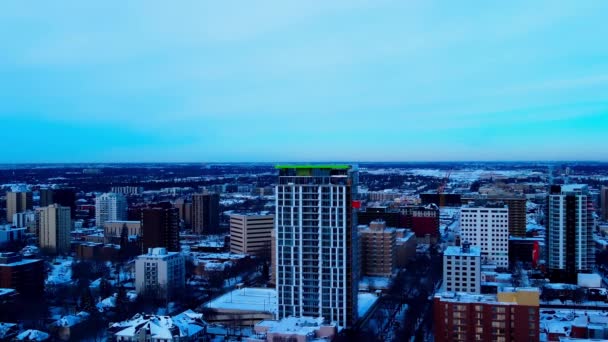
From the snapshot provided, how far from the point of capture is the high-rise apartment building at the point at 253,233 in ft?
110

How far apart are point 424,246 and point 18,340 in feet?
81.5

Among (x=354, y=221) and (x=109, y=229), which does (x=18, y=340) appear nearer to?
(x=354, y=221)

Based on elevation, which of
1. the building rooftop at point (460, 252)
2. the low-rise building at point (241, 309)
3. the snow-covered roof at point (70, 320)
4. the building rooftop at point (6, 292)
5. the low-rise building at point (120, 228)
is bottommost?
the low-rise building at point (241, 309)

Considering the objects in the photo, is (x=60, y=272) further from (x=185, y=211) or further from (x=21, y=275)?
(x=185, y=211)

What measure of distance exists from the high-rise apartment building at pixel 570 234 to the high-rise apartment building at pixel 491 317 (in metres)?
12.8

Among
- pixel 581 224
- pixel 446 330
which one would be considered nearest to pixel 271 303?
pixel 446 330

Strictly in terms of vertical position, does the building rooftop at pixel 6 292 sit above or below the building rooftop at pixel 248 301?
above

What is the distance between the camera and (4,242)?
37531mm

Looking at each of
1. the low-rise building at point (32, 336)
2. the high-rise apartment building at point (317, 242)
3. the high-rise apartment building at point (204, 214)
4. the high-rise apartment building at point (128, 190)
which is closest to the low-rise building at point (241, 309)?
the high-rise apartment building at point (317, 242)

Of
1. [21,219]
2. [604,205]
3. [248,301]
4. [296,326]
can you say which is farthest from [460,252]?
[21,219]

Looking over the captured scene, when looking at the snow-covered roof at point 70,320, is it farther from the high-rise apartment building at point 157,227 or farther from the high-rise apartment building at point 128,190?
the high-rise apartment building at point 128,190

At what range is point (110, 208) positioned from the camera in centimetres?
4759

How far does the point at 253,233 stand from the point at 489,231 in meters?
11.2

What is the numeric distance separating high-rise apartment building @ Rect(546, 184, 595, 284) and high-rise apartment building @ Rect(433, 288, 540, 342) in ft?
41.9
